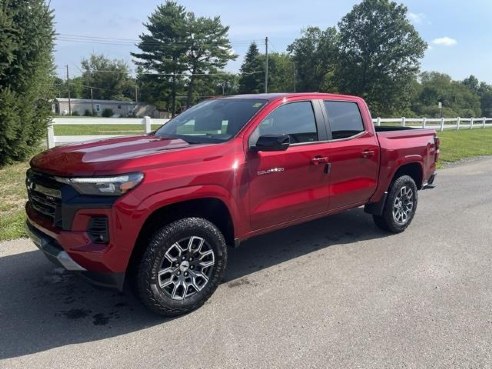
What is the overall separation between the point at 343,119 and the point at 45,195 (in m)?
3.41

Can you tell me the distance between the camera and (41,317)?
3.63 metres

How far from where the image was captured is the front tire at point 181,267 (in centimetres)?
349

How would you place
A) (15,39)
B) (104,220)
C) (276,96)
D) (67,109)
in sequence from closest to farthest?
(104,220), (276,96), (15,39), (67,109)

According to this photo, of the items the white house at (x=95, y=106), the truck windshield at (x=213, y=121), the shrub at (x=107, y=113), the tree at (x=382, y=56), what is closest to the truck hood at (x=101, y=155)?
the truck windshield at (x=213, y=121)

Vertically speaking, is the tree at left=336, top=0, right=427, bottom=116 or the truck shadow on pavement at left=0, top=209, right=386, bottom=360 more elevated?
the tree at left=336, top=0, right=427, bottom=116

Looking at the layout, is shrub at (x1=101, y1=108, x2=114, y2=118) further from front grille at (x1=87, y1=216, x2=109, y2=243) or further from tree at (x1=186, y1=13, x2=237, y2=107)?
front grille at (x1=87, y1=216, x2=109, y2=243)

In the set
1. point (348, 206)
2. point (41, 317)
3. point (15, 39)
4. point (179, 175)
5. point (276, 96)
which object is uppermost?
point (15, 39)

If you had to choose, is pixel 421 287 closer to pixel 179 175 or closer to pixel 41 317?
pixel 179 175

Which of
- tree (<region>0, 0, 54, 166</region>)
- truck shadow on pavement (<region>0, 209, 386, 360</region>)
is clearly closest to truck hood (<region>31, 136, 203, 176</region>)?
truck shadow on pavement (<region>0, 209, 386, 360</region>)

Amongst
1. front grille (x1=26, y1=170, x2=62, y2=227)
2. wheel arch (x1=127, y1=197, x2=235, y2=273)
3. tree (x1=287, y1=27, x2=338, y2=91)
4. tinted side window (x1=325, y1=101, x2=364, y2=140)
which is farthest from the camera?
tree (x1=287, y1=27, x2=338, y2=91)

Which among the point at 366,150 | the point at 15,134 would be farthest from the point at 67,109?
the point at 366,150

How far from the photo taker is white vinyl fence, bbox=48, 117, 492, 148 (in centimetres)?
1009

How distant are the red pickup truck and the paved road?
39cm

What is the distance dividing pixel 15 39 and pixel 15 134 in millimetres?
1902
